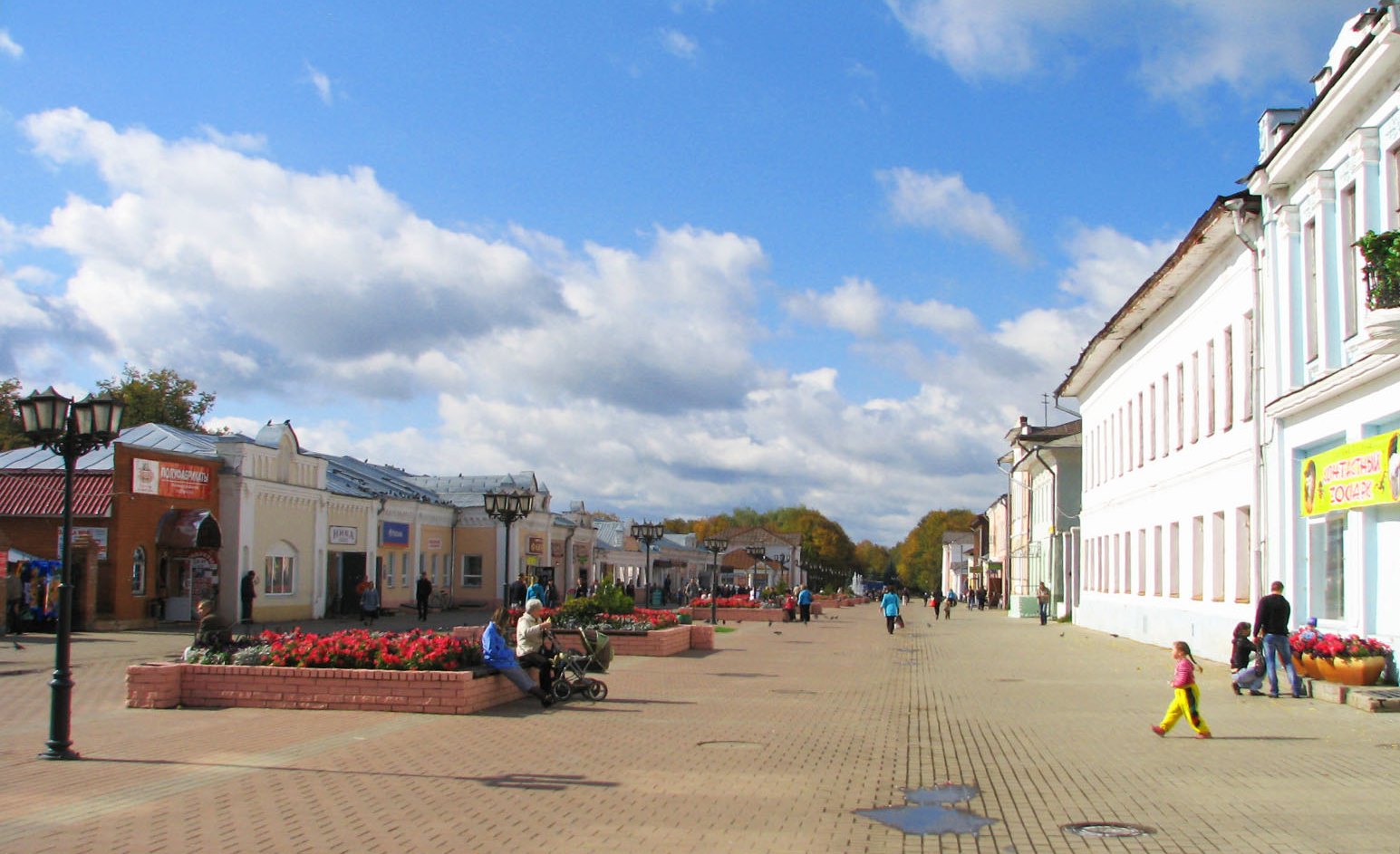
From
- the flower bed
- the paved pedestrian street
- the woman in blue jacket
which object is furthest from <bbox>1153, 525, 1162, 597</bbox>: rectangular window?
the flower bed

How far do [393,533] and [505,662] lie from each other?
1360 inches

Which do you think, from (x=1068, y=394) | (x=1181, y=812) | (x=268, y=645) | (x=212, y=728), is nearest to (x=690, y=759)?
(x=1181, y=812)

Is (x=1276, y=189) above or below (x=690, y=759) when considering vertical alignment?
above

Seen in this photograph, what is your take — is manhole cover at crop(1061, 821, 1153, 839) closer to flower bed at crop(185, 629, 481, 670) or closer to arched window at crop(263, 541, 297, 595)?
flower bed at crop(185, 629, 481, 670)

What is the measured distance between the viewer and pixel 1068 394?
1766 inches

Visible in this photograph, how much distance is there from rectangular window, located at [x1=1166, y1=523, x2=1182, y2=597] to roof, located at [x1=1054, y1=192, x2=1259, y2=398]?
500 cm

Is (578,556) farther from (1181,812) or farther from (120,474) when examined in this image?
(1181,812)

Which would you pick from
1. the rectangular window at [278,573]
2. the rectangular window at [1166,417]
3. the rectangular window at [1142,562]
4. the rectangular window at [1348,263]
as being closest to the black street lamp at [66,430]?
the rectangular window at [1348,263]

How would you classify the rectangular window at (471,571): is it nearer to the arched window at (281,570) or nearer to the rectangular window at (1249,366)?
the arched window at (281,570)

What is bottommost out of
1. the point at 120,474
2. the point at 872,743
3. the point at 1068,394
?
the point at 872,743

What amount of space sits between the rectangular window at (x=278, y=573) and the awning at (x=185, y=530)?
11.7ft

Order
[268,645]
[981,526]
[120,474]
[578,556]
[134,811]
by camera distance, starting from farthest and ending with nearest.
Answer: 1. [981,526]
2. [578,556]
3. [120,474]
4. [268,645]
5. [134,811]

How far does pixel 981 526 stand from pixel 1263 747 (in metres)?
89.9

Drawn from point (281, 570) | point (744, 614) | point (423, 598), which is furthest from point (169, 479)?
point (744, 614)
